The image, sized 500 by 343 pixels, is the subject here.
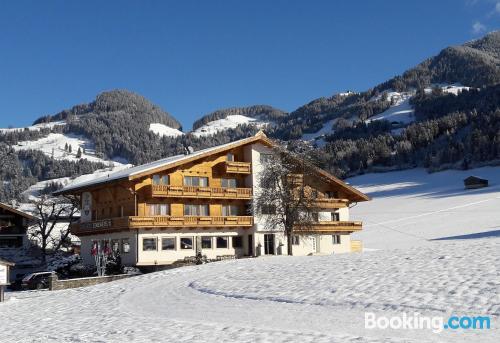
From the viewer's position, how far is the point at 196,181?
157ft

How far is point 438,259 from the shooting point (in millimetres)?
25828

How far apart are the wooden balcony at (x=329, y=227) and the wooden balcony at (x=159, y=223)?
4.79 metres

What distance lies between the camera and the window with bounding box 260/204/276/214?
1871 inches

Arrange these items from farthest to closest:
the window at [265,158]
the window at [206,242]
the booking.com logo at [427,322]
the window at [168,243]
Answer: the window at [265,158], the window at [206,242], the window at [168,243], the booking.com logo at [427,322]

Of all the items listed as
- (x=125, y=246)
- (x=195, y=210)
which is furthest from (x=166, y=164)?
(x=125, y=246)

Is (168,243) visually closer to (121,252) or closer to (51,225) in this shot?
(121,252)

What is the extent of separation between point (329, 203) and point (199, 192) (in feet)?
41.7

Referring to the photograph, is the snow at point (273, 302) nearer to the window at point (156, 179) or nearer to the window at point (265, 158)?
the window at point (156, 179)

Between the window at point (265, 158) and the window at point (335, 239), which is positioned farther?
the window at point (335, 239)

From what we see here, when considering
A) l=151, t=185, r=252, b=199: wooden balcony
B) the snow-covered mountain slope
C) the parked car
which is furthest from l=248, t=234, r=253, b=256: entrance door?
the parked car

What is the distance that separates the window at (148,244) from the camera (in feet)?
143

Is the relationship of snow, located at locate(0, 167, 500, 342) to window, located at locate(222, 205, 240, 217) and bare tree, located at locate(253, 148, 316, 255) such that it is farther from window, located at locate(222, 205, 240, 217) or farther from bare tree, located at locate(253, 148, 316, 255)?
window, located at locate(222, 205, 240, 217)

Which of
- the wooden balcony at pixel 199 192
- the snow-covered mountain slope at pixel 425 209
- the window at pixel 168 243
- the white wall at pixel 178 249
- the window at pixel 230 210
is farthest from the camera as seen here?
the snow-covered mountain slope at pixel 425 209

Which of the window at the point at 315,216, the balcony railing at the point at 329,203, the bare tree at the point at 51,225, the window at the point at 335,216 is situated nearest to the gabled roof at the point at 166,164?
the balcony railing at the point at 329,203
